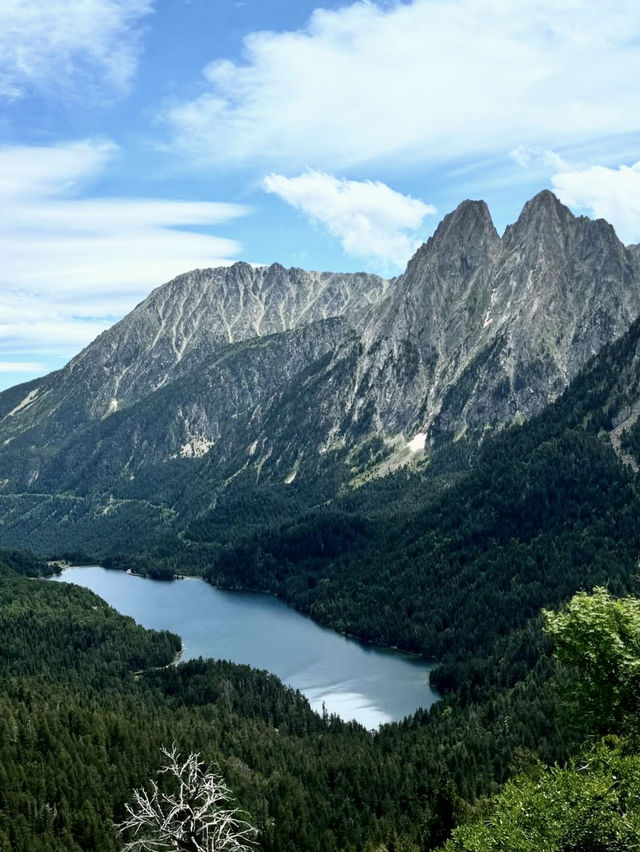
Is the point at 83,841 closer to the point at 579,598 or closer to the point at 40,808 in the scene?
the point at 40,808

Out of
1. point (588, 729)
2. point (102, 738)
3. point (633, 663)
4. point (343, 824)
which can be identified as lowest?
point (343, 824)

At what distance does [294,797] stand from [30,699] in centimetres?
6879

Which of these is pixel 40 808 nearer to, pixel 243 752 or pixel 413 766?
pixel 243 752

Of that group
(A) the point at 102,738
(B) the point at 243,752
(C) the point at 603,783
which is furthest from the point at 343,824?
(C) the point at 603,783

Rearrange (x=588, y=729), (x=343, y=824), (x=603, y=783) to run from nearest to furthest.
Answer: (x=603, y=783) < (x=588, y=729) < (x=343, y=824)

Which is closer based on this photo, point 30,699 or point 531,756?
point 531,756

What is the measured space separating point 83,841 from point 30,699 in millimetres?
55547

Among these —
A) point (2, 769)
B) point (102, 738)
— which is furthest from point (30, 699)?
point (2, 769)

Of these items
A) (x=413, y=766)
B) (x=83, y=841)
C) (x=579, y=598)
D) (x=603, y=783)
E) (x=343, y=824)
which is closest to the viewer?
(x=603, y=783)

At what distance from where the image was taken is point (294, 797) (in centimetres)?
15425

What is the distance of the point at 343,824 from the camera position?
14762cm

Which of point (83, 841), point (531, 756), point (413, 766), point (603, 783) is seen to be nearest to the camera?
point (603, 783)

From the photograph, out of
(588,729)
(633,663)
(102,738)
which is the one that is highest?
(633,663)

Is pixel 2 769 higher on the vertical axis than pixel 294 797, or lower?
higher
